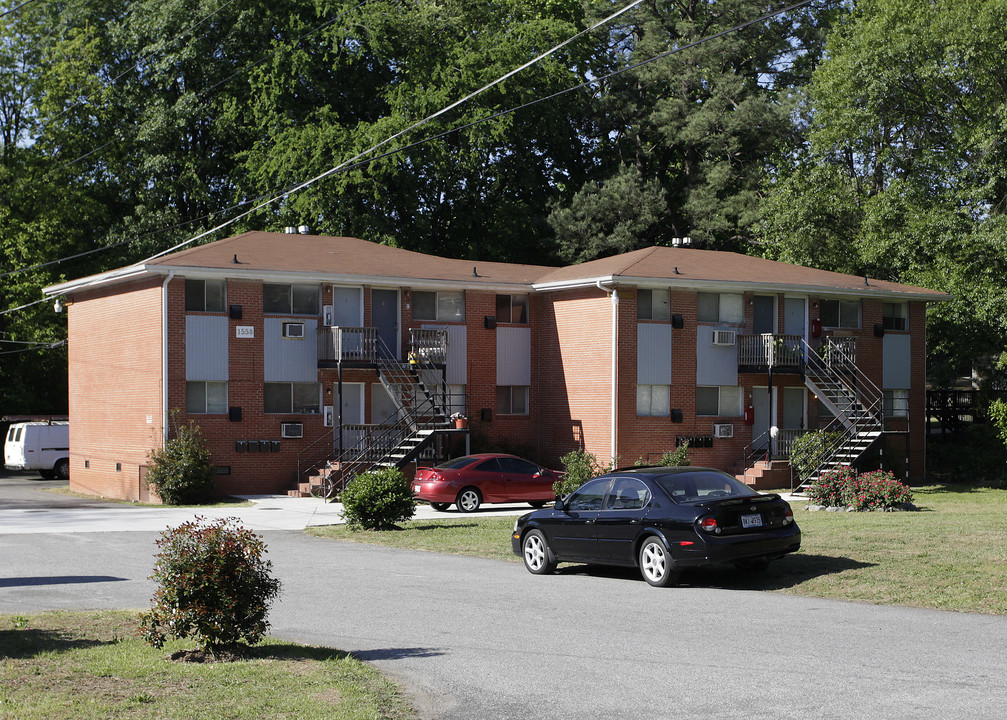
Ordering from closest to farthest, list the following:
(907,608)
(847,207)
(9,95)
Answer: (907,608) → (847,207) → (9,95)

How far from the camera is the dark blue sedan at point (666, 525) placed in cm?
1422

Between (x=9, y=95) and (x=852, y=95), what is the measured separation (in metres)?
36.2

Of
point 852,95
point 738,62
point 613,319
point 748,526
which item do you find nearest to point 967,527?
point 748,526

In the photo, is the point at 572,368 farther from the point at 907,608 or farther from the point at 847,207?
the point at 907,608

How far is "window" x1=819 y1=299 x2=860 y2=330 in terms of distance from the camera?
37719mm

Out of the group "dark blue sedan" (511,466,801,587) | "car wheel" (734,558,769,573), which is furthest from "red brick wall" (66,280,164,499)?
"car wheel" (734,558,769,573)

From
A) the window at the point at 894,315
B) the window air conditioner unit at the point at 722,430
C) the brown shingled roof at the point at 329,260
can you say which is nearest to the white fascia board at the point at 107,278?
the brown shingled roof at the point at 329,260

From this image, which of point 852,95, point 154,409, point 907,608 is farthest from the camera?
point 852,95

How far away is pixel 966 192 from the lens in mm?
36281

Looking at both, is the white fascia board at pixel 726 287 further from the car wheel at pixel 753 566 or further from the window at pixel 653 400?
the car wheel at pixel 753 566

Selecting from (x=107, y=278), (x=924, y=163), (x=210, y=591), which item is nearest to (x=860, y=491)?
(x=924, y=163)

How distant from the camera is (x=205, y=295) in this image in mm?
32250

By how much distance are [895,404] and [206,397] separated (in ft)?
73.0

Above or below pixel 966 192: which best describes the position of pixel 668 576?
below
